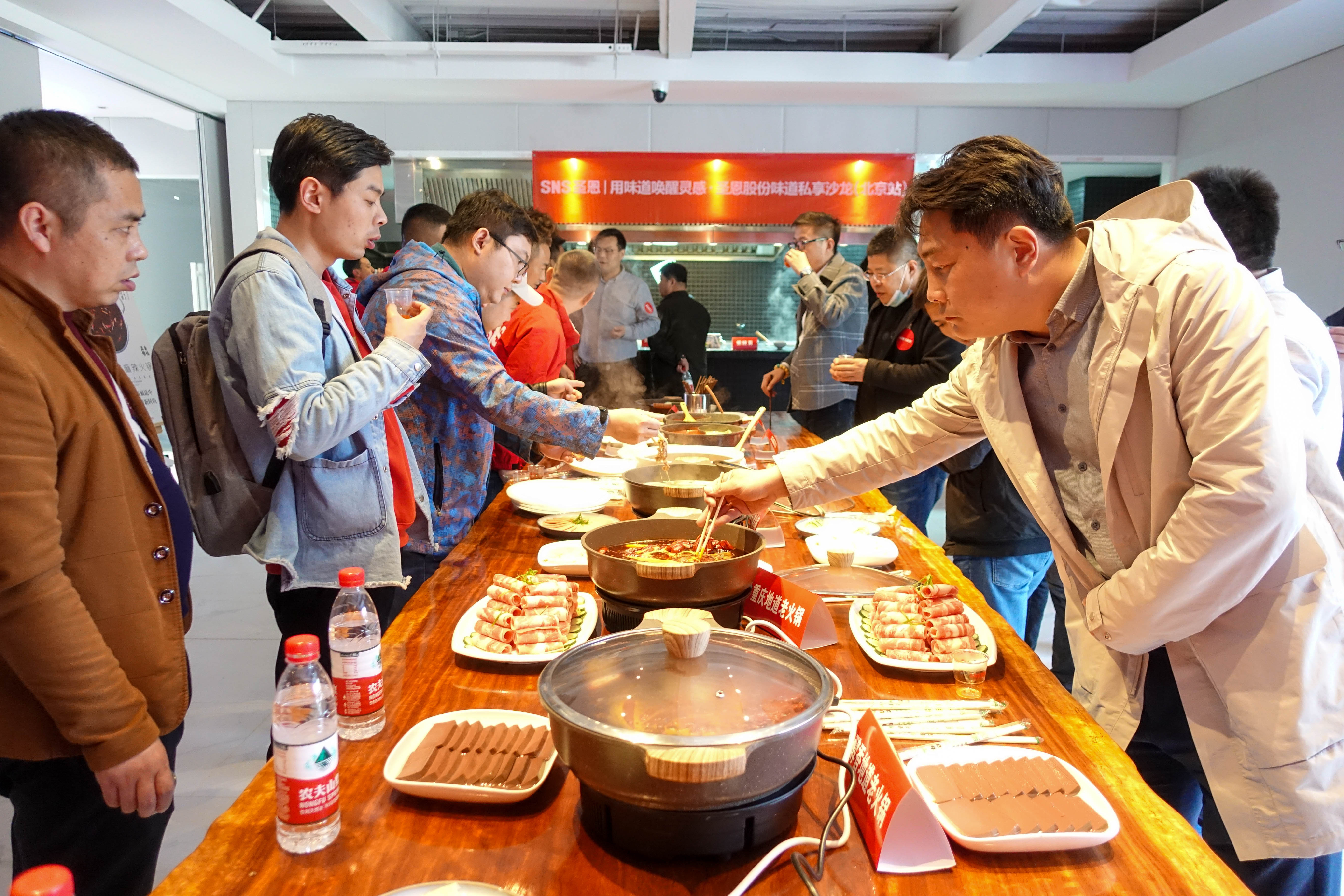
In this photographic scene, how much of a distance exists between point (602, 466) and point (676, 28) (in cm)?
457

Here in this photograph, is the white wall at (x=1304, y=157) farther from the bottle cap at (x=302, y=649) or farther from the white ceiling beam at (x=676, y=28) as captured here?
the bottle cap at (x=302, y=649)

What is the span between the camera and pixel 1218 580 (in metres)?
1.35

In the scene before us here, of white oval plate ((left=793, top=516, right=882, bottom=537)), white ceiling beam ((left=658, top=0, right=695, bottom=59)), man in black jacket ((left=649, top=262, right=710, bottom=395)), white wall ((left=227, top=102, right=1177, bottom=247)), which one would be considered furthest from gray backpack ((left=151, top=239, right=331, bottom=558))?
white wall ((left=227, top=102, right=1177, bottom=247))

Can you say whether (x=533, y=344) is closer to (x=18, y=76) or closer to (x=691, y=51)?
(x=691, y=51)

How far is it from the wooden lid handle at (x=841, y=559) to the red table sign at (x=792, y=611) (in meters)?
0.33

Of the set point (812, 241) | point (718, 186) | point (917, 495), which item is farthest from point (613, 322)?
point (917, 495)

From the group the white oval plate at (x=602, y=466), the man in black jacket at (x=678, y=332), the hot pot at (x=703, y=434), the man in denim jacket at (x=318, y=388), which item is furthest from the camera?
the man in black jacket at (x=678, y=332)

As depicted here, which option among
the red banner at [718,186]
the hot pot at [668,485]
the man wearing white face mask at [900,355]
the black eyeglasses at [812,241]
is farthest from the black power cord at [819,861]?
the red banner at [718,186]

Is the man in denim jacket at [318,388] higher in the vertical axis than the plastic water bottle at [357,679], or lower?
higher

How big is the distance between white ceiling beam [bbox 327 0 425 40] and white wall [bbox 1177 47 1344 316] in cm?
712

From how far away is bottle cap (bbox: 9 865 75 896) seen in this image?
2.20ft

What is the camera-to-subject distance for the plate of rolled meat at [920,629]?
152 centimetres

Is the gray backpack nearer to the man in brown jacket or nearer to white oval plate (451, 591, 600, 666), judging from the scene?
the man in brown jacket

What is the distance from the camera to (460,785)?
3.59 feet
